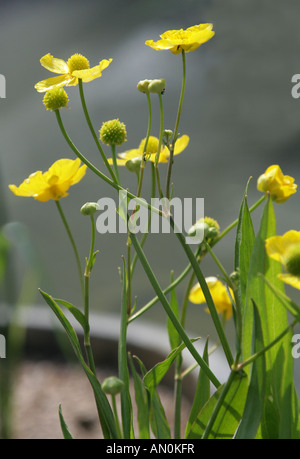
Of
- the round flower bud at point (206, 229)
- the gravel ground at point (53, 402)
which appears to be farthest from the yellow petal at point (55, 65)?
the gravel ground at point (53, 402)

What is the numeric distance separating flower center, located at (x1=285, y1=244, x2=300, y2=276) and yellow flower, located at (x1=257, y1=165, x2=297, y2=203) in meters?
0.05

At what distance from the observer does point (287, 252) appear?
27 centimetres

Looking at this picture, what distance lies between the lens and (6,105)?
2.06 meters

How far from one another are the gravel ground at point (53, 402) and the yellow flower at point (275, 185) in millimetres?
648

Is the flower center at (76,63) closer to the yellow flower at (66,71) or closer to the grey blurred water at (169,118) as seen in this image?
the yellow flower at (66,71)

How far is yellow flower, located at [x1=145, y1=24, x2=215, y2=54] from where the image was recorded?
31 centimetres

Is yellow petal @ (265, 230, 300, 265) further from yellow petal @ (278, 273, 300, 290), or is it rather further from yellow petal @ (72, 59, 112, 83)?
yellow petal @ (72, 59, 112, 83)

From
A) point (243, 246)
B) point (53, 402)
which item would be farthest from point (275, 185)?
point (53, 402)

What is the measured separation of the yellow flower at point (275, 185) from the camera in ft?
1.01

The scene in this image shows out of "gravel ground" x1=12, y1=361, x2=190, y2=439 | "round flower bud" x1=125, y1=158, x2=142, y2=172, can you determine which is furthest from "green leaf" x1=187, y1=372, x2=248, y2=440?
"gravel ground" x1=12, y1=361, x2=190, y2=439

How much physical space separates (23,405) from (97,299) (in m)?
0.46

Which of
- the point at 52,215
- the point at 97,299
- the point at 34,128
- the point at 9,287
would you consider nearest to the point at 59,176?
the point at 9,287

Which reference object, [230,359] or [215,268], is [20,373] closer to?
[215,268]

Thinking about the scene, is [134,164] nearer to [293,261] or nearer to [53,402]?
[293,261]
